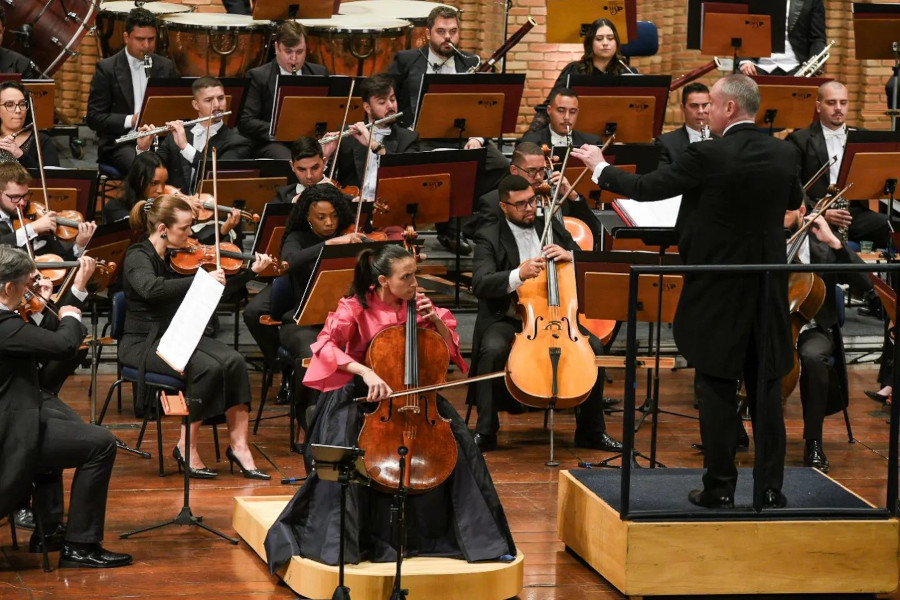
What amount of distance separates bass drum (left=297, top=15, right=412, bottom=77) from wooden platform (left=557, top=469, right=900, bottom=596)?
16.6ft

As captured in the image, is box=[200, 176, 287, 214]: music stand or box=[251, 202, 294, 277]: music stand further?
box=[200, 176, 287, 214]: music stand

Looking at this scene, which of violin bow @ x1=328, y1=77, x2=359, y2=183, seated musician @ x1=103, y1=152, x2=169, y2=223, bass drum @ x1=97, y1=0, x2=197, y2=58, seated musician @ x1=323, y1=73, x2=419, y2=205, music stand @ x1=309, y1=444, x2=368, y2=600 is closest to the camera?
music stand @ x1=309, y1=444, x2=368, y2=600

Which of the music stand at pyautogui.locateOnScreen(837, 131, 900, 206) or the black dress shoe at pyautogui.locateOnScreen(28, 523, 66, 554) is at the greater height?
the music stand at pyautogui.locateOnScreen(837, 131, 900, 206)

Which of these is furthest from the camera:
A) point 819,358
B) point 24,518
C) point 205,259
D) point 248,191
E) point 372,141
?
point 372,141

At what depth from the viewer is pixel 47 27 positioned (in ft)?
26.9

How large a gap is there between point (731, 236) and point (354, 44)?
496 centimetres

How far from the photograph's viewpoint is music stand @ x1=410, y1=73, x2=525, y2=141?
23.7ft

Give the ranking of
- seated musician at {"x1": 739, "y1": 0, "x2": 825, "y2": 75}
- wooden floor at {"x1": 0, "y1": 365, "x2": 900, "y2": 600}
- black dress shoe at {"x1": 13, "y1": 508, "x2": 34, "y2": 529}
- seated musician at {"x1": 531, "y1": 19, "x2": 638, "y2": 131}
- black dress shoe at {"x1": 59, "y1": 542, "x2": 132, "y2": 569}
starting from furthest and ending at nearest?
seated musician at {"x1": 739, "y1": 0, "x2": 825, "y2": 75}, seated musician at {"x1": 531, "y1": 19, "x2": 638, "y2": 131}, black dress shoe at {"x1": 13, "y1": 508, "x2": 34, "y2": 529}, black dress shoe at {"x1": 59, "y1": 542, "x2": 132, "y2": 569}, wooden floor at {"x1": 0, "y1": 365, "x2": 900, "y2": 600}

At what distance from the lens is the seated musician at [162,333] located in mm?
5500

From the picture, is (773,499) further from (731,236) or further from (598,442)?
(598,442)

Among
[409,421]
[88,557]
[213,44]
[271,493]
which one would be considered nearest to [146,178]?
[271,493]

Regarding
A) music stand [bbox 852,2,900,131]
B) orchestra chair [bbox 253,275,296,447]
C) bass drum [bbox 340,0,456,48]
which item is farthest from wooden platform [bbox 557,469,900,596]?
bass drum [bbox 340,0,456,48]

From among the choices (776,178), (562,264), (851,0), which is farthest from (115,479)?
(851,0)

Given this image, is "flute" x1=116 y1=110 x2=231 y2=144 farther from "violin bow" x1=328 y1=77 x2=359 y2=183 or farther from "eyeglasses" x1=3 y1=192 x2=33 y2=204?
"eyeglasses" x1=3 y1=192 x2=33 y2=204
